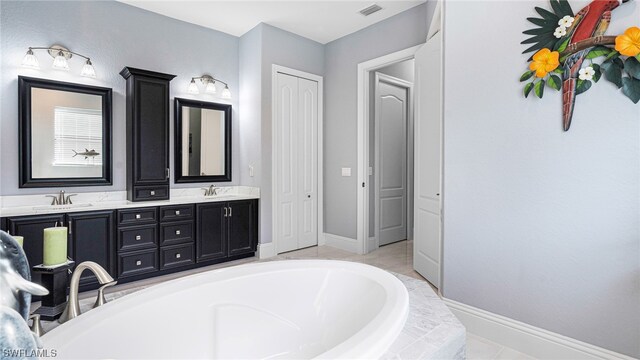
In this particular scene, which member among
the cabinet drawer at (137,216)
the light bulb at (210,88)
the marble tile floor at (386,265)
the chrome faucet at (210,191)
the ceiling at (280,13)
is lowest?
the marble tile floor at (386,265)

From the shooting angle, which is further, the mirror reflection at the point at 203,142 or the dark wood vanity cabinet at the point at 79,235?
the mirror reflection at the point at 203,142

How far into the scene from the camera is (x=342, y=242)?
4312 millimetres

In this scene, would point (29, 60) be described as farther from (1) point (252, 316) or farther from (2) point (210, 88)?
(1) point (252, 316)

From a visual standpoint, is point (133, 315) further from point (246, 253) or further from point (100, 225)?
point (246, 253)

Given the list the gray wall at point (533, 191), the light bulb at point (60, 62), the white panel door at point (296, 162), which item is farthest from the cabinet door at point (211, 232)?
the gray wall at point (533, 191)

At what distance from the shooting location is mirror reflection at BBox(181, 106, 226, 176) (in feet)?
12.5

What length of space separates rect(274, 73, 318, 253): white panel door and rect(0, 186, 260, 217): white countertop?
0.46m

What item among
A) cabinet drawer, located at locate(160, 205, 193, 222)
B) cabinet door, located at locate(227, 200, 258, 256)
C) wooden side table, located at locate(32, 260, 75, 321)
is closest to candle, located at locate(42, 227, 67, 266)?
wooden side table, located at locate(32, 260, 75, 321)

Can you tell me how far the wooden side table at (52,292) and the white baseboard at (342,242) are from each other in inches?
128

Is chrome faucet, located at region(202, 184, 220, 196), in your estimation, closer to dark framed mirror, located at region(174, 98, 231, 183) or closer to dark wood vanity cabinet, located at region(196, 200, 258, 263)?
dark framed mirror, located at region(174, 98, 231, 183)

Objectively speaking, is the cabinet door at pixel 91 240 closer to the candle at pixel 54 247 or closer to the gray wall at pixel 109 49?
the gray wall at pixel 109 49

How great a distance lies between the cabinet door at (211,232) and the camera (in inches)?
137

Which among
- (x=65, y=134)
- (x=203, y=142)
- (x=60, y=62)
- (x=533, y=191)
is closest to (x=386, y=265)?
(x=533, y=191)

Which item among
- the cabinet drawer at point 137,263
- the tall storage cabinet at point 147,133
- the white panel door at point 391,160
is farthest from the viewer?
the white panel door at point 391,160
